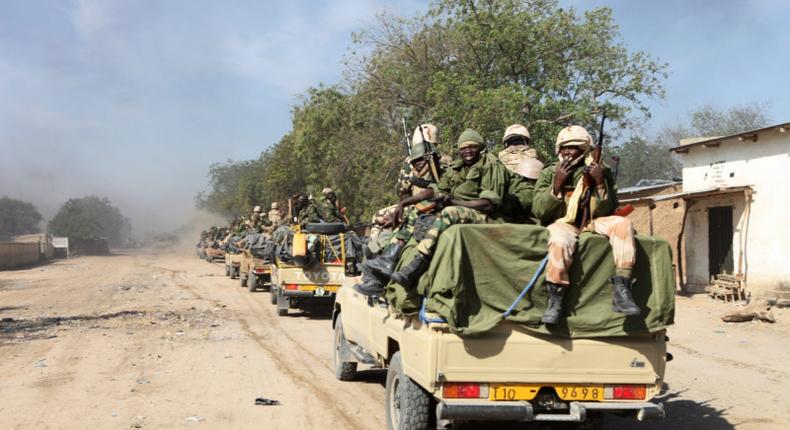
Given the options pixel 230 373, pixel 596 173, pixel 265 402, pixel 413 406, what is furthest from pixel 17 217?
pixel 596 173

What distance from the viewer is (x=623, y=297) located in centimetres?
505

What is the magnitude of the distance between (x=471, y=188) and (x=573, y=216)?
110 centimetres

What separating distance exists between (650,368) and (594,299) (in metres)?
0.63

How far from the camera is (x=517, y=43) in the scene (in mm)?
23266

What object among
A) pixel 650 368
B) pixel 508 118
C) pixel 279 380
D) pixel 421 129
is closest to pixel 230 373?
pixel 279 380

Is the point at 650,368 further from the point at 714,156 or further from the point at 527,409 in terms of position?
the point at 714,156

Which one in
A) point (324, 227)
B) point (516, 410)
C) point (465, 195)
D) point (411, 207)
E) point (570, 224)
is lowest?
point (516, 410)

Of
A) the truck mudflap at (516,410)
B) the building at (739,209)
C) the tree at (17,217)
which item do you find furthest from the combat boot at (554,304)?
the tree at (17,217)

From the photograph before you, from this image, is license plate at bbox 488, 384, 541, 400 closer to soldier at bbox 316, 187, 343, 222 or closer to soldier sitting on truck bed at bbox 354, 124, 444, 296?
soldier sitting on truck bed at bbox 354, 124, 444, 296

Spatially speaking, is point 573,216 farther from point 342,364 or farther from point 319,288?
point 319,288

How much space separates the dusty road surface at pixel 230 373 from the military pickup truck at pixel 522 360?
1.83 meters

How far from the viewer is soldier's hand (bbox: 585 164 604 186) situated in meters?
5.39

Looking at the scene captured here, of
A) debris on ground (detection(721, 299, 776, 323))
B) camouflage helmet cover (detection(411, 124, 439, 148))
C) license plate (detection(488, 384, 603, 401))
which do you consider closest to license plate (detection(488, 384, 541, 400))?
license plate (detection(488, 384, 603, 401))

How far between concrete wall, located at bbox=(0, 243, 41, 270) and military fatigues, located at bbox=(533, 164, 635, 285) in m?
42.2
